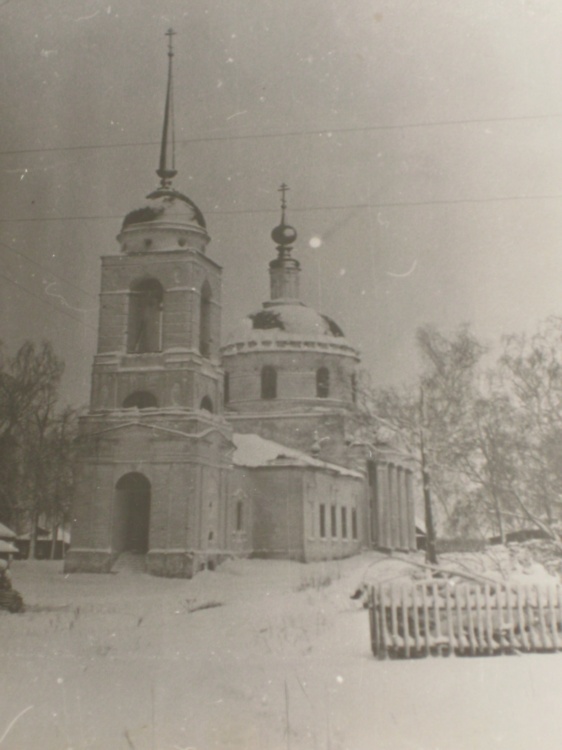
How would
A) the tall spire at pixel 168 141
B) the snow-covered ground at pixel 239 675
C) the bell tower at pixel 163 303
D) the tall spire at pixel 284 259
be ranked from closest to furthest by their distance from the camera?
the snow-covered ground at pixel 239 675 → the tall spire at pixel 284 259 → the bell tower at pixel 163 303 → the tall spire at pixel 168 141

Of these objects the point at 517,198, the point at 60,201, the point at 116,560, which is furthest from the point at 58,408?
the point at 517,198

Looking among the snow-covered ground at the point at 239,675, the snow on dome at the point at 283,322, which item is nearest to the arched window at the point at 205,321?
the snow on dome at the point at 283,322

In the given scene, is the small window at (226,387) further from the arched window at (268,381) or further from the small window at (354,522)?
the small window at (354,522)

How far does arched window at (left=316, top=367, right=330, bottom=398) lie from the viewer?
16.1 feet

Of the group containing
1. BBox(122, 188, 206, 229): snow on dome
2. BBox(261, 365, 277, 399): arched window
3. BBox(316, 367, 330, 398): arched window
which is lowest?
BBox(316, 367, 330, 398): arched window

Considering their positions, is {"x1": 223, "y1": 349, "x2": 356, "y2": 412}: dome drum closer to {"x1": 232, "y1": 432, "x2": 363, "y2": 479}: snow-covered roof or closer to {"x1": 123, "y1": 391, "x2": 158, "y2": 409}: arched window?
{"x1": 232, "y1": 432, "x2": 363, "y2": 479}: snow-covered roof

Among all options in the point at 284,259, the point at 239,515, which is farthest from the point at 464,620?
the point at 284,259

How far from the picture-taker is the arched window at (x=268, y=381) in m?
5.38

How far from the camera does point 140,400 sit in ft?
15.3

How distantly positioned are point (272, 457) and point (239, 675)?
1.59 metres

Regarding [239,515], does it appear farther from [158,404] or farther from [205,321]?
[205,321]

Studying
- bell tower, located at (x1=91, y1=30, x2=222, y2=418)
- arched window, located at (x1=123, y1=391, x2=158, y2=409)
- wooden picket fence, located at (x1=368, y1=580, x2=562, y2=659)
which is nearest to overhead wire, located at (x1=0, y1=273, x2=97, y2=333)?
bell tower, located at (x1=91, y1=30, x2=222, y2=418)

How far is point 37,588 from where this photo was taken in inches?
166

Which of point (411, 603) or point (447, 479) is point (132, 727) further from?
point (447, 479)
